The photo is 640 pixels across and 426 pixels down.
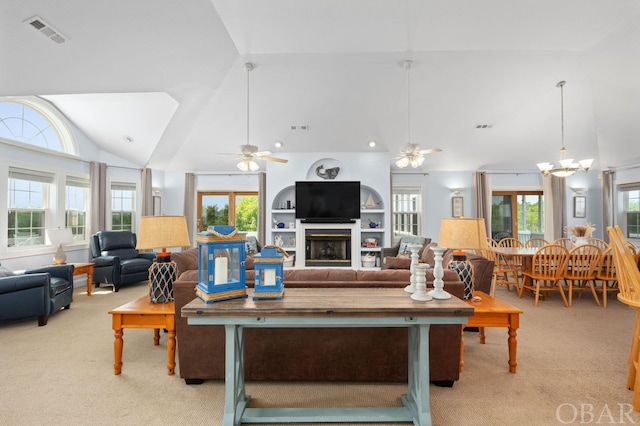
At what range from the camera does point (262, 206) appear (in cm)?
749

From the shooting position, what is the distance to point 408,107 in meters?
5.33

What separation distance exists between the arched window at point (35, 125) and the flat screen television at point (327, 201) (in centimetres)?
440

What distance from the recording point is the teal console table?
1.71 meters

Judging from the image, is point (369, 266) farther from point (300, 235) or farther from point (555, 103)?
point (555, 103)

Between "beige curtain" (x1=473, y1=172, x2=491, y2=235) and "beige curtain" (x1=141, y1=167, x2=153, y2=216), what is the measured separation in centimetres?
759

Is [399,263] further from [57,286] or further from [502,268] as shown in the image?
[57,286]

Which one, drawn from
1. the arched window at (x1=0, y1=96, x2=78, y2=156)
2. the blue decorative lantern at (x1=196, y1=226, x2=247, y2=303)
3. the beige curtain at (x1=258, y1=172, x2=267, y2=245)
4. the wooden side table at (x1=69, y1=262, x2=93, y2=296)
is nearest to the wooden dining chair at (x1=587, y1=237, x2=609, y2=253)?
the blue decorative lantern at (x1=196, y1=226, x2=247, y2=303)

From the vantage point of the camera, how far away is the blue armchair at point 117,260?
5250 millimetres

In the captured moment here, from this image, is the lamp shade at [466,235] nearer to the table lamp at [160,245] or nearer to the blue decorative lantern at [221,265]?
the blue decorative lantern at [221,265]

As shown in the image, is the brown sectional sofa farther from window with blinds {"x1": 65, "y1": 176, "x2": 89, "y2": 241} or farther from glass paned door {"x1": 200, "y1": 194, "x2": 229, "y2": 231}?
glass paned door {"x1": 200, "y1": 194, "x2": 229, "y2": 231}

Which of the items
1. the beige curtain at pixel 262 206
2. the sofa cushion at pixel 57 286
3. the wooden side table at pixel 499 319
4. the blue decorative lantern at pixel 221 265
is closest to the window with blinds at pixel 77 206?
the sofa cushion at pixel 57 286

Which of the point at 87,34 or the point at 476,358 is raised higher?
the point at 87,34

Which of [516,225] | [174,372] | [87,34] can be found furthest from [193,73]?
[516,225]

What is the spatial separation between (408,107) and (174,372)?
499 centimetres
